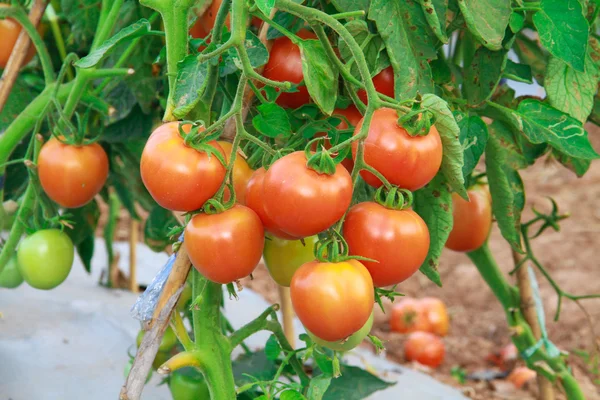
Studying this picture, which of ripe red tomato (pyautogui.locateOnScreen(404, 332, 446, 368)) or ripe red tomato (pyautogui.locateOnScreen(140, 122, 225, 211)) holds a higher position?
ripe red tomato (pyautogui.locateOnScreen(140, 122, 225, 211))

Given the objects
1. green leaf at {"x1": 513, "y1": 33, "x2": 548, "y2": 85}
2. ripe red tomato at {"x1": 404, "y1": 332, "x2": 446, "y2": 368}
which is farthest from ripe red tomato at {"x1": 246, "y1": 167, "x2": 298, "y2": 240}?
ripe red tomato at {"x1": 404, "y1": 332, "x2": 446, "y2": 368}

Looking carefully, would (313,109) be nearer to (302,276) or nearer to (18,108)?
(302,276)

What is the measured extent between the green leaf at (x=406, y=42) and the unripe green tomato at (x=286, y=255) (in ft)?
0.60

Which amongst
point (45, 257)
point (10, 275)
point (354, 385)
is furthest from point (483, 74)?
point (10, 275)

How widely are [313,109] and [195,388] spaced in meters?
0.47

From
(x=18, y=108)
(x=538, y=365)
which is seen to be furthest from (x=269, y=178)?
(x=538, y=365)

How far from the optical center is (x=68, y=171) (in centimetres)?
91

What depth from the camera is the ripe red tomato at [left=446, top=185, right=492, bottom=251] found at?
1010 mm

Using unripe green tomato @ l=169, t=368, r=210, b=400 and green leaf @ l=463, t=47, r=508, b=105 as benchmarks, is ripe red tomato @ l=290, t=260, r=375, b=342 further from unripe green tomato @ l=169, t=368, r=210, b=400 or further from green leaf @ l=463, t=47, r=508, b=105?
unripe green tomato @ l=169, t=368, r=210, b=400

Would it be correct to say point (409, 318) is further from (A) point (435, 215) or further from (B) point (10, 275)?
(A) point (435, 215)

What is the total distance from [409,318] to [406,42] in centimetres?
185

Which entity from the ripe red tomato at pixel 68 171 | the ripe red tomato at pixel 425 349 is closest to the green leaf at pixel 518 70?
the ripe red tomato at pixel 68 171

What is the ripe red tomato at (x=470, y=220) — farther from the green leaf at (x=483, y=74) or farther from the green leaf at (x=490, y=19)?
the green leaf at (x=490, y=19)

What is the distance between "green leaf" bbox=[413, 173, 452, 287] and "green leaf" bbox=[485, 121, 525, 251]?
9 centimetres
